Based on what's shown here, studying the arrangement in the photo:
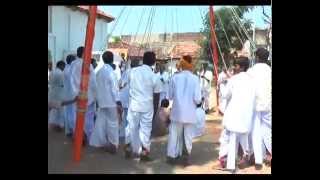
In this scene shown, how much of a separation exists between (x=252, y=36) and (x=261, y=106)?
129 centimetres

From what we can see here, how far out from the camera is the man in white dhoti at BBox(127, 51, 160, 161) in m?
6.33

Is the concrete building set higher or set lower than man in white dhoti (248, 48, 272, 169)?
higher

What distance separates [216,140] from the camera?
280 inches

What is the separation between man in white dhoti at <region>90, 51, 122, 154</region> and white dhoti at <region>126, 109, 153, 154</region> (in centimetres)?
32

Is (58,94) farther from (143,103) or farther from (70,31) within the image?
(143,103)

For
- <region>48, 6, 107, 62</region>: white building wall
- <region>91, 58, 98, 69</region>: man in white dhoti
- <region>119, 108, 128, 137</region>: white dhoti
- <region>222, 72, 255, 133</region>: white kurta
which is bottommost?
<region>119, 108, 128, 137</region>: white dhoti

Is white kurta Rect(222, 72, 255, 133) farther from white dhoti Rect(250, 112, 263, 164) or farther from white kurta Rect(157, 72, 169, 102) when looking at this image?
white kurta Rect(157, 72, 169, 102)

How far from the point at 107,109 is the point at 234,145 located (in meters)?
1.73

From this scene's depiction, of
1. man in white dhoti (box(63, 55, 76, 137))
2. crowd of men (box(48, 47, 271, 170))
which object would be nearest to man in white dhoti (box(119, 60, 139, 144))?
crowd of men (box(48, 47, 271, 170))

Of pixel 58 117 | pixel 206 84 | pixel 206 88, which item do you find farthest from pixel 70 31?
pixel 206 88

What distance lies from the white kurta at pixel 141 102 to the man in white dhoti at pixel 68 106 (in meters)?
1.03
